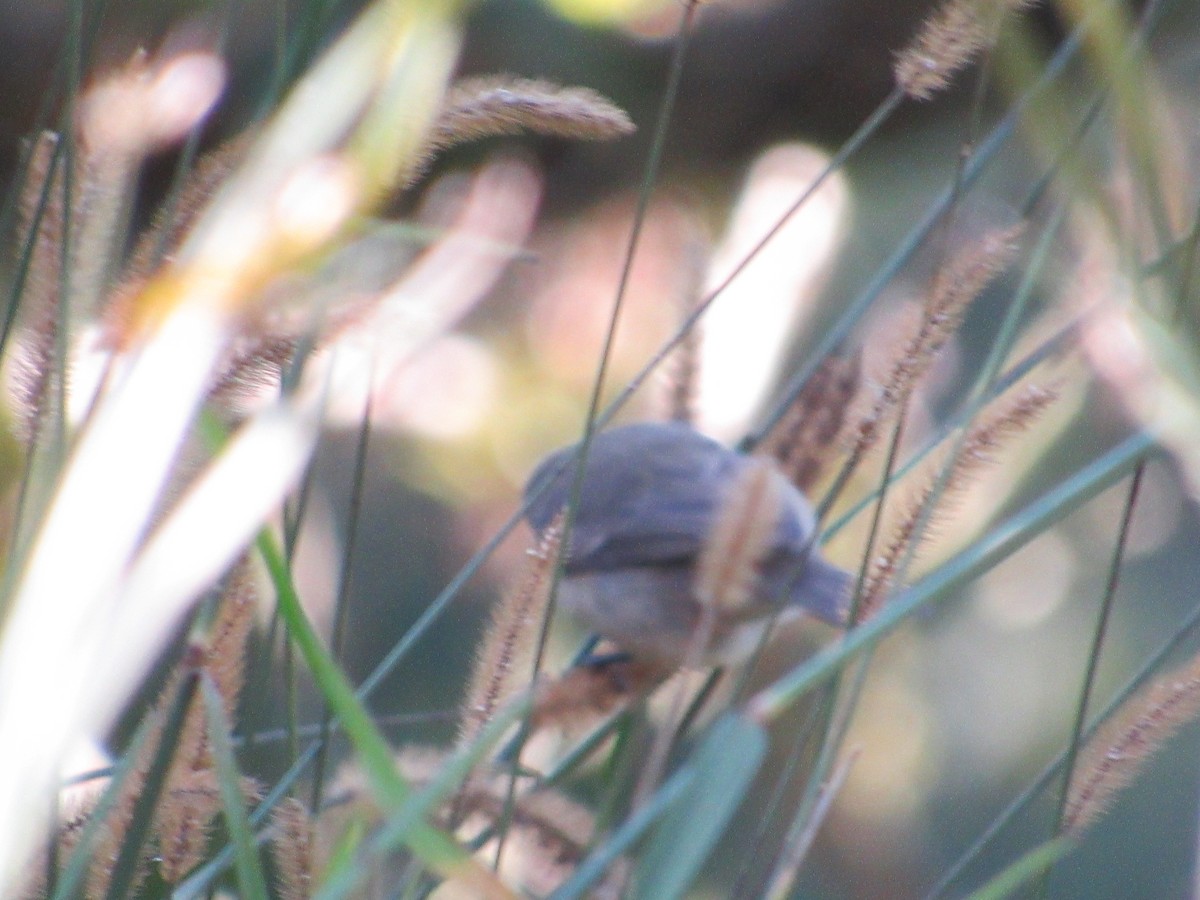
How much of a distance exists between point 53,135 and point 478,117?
428mm

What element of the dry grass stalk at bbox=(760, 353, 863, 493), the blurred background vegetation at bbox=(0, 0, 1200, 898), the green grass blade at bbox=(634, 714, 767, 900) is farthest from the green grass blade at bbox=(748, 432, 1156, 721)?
the blurred background vegetation at bbox=(0, 0, 1200, 898)

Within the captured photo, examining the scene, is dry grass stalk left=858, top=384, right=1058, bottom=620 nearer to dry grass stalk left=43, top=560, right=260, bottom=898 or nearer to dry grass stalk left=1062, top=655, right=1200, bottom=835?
dry grass stalk left=1062, top=655, right=1200, bottom=835

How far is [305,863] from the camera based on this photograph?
3.60ft

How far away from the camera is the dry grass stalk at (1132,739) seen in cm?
126

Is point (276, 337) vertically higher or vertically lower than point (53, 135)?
lower

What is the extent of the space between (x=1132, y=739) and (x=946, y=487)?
0.28 meters

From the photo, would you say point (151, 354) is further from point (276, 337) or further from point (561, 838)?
point (561, 838)

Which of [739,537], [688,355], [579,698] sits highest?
[688,355]

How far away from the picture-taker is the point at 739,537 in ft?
3.23

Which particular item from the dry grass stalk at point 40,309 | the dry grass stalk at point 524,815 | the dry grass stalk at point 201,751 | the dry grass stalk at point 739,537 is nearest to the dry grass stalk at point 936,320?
the dry grass stalk at point 739,537

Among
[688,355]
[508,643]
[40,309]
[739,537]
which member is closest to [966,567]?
[739,537]

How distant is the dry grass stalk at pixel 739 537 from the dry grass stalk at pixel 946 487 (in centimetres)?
28

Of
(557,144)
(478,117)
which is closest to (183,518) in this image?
(478,117)

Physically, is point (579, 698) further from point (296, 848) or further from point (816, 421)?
point (816, 421)
